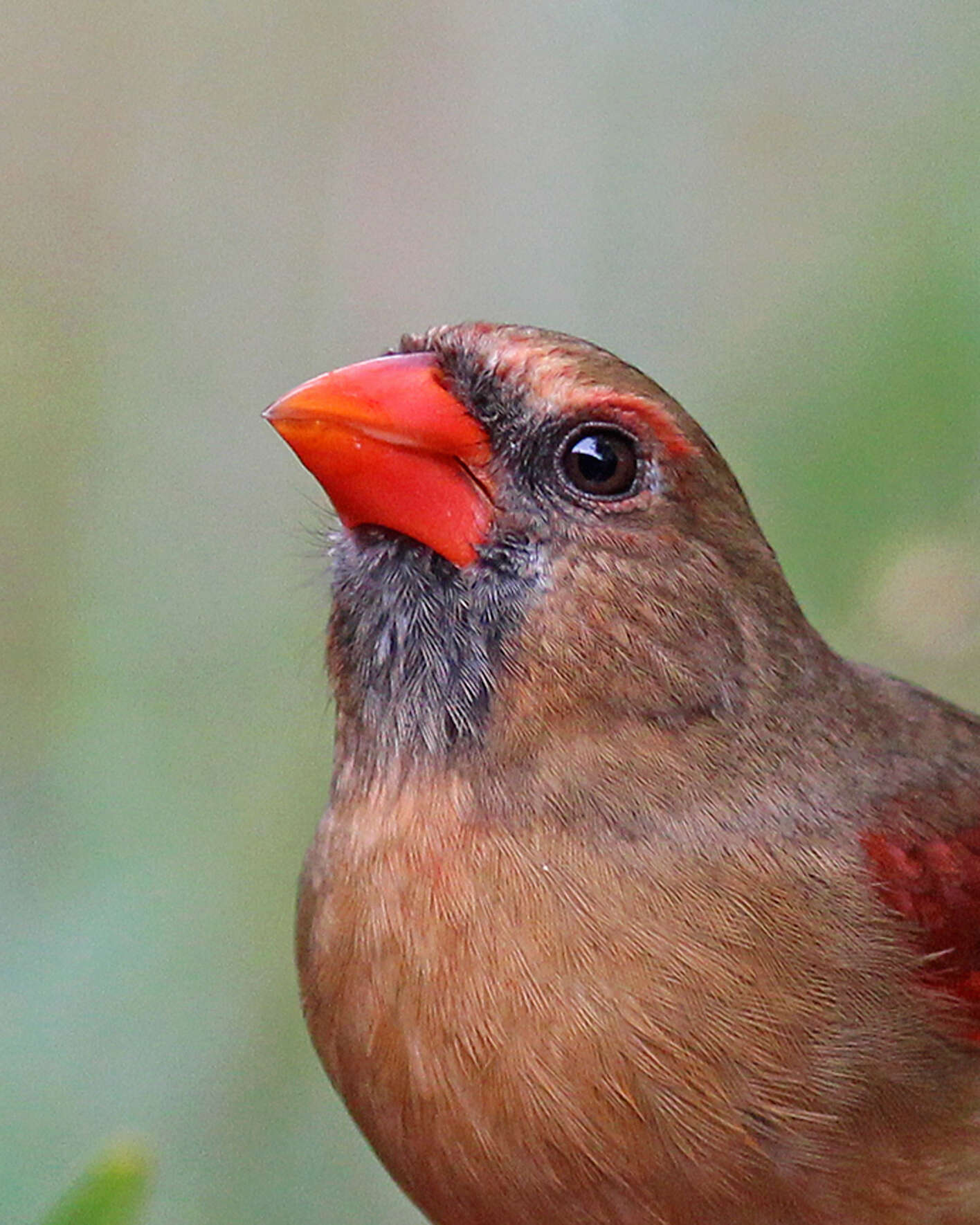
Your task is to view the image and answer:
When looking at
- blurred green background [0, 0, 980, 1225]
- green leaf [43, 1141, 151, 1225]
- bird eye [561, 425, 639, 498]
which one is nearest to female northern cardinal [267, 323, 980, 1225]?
bird eye [561, 425, 639, 498]

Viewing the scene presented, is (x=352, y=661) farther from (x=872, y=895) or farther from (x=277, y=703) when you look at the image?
(x=277, y=703)

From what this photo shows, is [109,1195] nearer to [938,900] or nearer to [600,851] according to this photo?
[600,851]

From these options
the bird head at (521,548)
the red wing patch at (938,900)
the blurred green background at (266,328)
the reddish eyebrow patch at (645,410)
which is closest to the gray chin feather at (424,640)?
the bird head at (521,548)

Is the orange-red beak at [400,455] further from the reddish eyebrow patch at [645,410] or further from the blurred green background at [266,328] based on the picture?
the blurred green background at [266,328]

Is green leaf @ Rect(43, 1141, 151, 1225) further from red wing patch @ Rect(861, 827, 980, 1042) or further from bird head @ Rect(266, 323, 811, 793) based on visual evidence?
red wing patch @ Rect(861, 827, 980, 1042)

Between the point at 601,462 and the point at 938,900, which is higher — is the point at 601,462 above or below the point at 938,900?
above

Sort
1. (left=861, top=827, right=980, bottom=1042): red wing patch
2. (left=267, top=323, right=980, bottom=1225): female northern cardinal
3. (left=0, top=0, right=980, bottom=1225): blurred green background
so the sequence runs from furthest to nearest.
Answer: (left=0, top=0, right=980, bottom=1225): blurred green background → (left=861, top=827, right=980, bottom=1042): red wing patch → (left=267, top=323, right=980, bottom=1225): female northern cardinal

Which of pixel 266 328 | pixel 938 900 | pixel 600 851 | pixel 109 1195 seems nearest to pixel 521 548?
pixel 600 851
